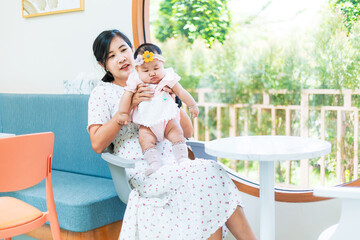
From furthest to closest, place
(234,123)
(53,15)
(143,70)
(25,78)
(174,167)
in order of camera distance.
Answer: (234,123)
(25,78)
(53,15)
(143,70)
(174,167)

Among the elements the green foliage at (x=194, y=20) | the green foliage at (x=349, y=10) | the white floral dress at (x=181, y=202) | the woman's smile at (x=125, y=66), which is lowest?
the white floral dress at (x=181, y=202)

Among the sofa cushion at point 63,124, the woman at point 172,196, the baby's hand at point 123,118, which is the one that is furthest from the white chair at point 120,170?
the sofa cushion at point 63,124

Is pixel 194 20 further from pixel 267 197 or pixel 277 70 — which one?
pixel 267 197

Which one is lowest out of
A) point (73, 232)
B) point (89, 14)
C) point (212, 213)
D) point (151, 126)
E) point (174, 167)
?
point (73, 232)

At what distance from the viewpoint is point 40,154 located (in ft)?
5.58

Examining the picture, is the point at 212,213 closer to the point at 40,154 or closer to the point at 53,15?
the point at 40,154

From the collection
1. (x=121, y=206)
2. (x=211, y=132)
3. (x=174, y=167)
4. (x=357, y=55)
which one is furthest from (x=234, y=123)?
(x=174, y=167)

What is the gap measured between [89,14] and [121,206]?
1472 millimetres

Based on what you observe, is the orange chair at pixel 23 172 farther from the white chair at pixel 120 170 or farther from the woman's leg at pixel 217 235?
the woman's leg at pixel 217 235

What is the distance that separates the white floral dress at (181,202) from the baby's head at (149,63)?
40 centimetres

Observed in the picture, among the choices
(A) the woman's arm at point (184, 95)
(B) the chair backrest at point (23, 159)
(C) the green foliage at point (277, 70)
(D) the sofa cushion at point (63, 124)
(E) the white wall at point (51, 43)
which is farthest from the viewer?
(C) the green foliage at point (277, 70)

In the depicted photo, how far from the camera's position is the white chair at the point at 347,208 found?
1.04 meters

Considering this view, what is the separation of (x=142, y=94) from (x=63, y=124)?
3.60 ft

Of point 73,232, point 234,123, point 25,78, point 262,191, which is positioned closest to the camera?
point 262,191
